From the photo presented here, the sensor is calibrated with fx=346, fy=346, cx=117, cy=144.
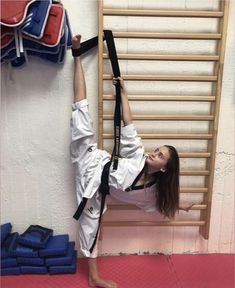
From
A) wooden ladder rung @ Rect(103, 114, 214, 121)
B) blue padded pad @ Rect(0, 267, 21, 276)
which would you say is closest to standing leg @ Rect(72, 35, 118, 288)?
wooden ladder rung @ Rect(103, 114, 214, 121)

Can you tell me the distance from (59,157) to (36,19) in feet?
2.79

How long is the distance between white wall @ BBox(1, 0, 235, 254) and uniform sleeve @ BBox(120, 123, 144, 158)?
25cm

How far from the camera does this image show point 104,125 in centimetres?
219

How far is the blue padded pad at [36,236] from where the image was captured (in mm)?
2146

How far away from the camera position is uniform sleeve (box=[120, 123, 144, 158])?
2053 millimetres

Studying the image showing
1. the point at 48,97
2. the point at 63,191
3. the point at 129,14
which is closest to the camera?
the point at 129,14

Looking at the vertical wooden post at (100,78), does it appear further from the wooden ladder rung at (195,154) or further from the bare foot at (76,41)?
the wooden ladder rung at (195,154)

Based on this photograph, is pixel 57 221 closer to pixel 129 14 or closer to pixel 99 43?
pixel 99 43

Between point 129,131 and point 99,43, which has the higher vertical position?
point 99,43

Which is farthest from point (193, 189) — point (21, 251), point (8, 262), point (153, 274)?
point (8, 262)

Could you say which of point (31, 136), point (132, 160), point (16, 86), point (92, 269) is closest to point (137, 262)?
point (92, 269)

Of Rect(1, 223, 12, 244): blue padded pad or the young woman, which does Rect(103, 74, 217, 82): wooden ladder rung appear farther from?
Rect(1, 223, 12, 244): blue padded pad

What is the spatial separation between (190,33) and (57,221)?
1475 millimetres

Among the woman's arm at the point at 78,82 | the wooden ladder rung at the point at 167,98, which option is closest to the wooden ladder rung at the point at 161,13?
the woman's arm at the point at 78,82
